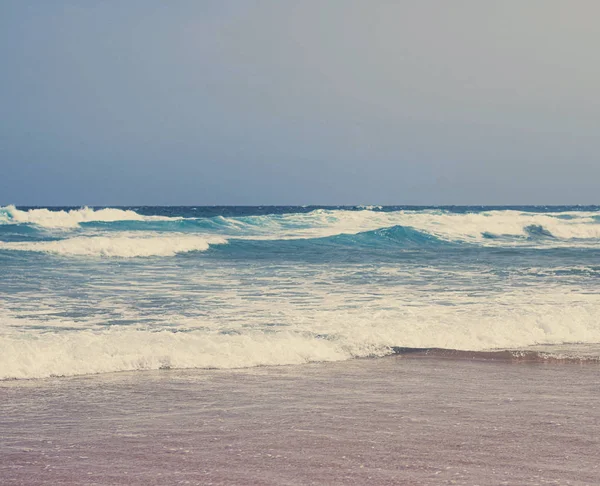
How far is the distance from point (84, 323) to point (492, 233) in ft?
Result: 102

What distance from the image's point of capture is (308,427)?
482cm

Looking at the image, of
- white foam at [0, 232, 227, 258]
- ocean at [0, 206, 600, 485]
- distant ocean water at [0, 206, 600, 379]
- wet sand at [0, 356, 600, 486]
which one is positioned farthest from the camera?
white foam at [0, 232, 227, 258]

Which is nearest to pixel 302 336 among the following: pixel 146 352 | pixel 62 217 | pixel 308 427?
pixel 146 352

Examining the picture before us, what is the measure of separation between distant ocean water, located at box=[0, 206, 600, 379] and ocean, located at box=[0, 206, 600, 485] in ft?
0.13

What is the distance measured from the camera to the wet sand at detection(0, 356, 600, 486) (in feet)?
Answer: 12.9

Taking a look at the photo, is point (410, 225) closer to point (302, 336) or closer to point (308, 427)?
point (302, 336)

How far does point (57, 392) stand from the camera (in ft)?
19.2

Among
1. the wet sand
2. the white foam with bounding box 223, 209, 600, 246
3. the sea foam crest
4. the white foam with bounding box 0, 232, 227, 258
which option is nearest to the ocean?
the wet sand

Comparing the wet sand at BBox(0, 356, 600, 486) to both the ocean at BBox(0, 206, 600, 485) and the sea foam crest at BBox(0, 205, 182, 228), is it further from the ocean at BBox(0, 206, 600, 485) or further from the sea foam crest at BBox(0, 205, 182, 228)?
the sea foam crest at BBox(0, 205, 182, 228)

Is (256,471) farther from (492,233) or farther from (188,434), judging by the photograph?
(492,233)

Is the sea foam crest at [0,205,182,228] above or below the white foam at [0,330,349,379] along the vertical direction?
above

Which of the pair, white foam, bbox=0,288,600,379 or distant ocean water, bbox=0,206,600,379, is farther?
distant ocean water, bbox=0,206,600,379

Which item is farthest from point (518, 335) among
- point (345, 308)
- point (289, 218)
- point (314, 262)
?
point (289, 218)

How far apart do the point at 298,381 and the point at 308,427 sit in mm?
1482
